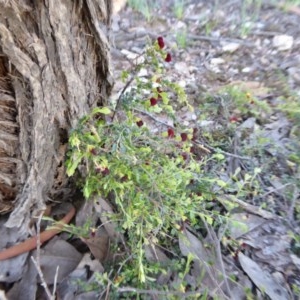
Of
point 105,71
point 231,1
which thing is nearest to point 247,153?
point 105,71

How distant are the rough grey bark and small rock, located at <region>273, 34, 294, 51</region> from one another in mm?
1281

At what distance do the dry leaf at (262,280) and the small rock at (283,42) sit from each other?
49.2 inches

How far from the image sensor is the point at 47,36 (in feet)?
2.62

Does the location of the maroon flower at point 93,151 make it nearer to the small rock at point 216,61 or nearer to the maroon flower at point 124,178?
the maroon flower at point 124,178

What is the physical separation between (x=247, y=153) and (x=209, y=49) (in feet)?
2.77

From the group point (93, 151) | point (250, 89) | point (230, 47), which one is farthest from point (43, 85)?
point (230, 47)

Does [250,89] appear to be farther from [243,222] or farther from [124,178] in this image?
[124,178]

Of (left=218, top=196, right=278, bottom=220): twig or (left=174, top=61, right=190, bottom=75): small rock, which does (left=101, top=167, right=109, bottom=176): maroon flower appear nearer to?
(left=218, top=196, right=278, bottom=220): twig

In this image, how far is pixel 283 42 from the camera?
2061 mm

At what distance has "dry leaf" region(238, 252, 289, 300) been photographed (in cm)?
108

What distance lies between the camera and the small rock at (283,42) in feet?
6.70

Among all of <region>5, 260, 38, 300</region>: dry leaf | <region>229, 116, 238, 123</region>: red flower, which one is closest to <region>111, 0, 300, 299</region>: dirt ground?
<region>229, 116, 238, 123</region>: red flower

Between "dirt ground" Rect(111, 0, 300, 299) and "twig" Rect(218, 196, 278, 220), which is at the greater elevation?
"dirt ground" Rect(111, 0, 300, 299)

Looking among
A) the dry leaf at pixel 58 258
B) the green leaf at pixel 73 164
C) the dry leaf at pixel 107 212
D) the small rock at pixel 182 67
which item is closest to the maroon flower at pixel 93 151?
the green leaf at pixel 73 164
